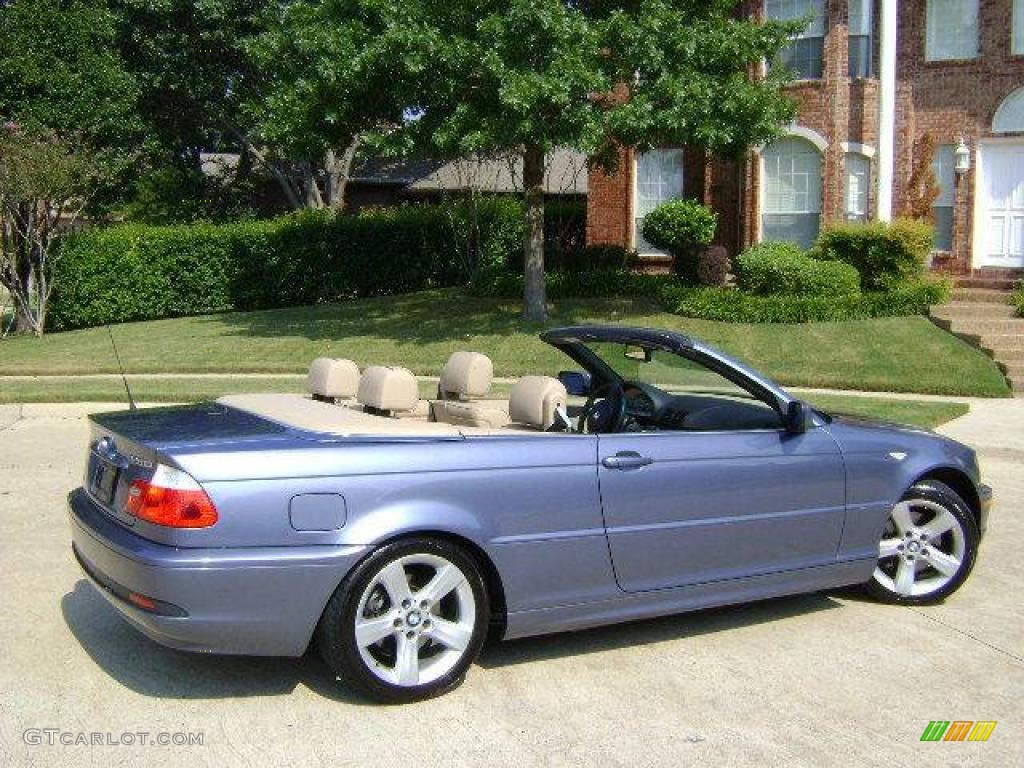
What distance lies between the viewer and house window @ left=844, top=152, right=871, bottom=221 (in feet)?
68.9

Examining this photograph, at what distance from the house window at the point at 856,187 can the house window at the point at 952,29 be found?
2163 millimetres

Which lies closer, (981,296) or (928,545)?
(928,545)

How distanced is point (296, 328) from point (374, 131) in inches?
163

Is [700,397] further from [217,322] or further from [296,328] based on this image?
[217,322]


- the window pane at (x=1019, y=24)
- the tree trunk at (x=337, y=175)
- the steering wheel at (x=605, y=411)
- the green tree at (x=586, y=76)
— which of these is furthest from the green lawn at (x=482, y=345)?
the tree trunk at (x=337, y=175)

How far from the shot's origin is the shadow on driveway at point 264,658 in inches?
184

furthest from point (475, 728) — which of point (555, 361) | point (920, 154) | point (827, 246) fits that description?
point (920, 154)

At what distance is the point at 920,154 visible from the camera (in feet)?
67.1

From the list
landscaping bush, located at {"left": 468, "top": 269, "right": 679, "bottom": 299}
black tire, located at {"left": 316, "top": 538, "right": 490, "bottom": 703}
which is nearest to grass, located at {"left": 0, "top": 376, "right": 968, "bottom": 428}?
Result: landscaping bush, located at {"left": 468, "top": 269, "right": 679, "bottom": 299}

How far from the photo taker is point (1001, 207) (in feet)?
66.3

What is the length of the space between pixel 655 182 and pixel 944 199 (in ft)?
18.3

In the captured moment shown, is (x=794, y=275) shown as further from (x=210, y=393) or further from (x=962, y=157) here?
(x=210, y=393)

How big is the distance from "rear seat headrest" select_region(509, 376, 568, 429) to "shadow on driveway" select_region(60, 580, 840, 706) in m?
1.04

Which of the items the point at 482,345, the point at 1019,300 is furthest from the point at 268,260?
the point at 1019,300
